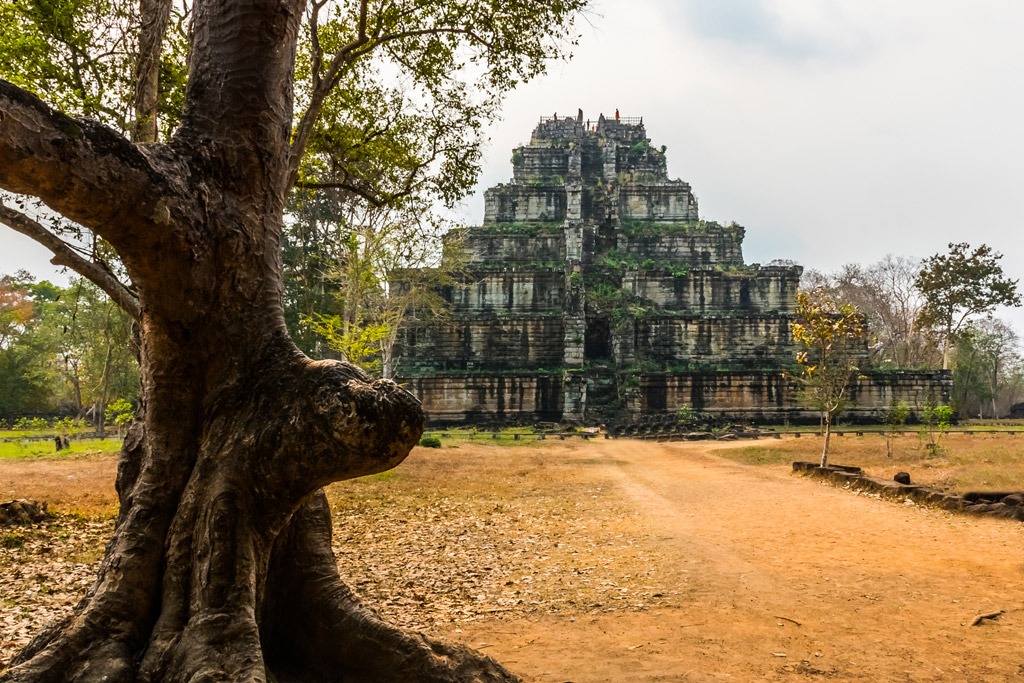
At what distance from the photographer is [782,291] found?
112ft

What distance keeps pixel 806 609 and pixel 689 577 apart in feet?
4.27

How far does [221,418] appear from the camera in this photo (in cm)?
315

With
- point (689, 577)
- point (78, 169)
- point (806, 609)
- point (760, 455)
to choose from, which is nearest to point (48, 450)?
point (689, 577)

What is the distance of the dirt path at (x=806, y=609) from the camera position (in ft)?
14.0

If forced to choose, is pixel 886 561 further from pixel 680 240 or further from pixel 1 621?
pixel 680 240

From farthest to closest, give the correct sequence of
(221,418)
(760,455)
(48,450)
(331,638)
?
(48,450) → (760,455) → (331,638) → (221,418)

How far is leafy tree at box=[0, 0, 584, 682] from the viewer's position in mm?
2648

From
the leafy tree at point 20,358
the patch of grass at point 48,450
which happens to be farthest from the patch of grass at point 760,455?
the leafy tree at point 20,358

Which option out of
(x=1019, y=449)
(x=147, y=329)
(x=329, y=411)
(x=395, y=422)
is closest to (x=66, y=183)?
(x=147, y=329)

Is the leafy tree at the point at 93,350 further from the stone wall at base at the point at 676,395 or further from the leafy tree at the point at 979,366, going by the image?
the leafy tree at the point at 979,366

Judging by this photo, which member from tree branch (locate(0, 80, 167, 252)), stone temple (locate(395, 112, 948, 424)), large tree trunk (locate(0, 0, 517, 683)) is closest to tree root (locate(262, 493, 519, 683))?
large tree trunk (locate(0, 0, 517, 683))

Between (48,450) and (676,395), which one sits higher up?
(676,395)

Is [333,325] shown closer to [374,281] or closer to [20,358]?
[374,281]

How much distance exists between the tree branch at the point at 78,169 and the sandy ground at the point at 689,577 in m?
3.52
